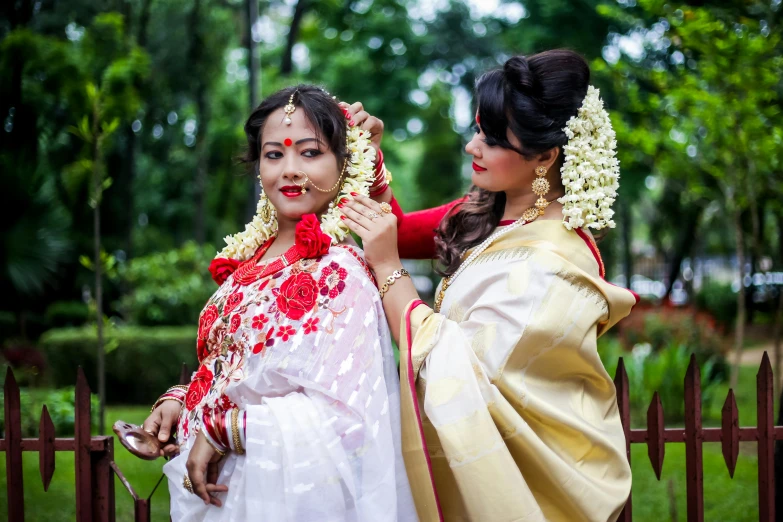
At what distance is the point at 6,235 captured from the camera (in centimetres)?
952

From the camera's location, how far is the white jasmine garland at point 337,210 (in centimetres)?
246

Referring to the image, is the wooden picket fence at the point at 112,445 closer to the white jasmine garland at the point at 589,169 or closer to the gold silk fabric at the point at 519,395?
the gold silk fabric at the point at 519,395

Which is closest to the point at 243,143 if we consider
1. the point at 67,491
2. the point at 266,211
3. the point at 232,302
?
the point at 266,211

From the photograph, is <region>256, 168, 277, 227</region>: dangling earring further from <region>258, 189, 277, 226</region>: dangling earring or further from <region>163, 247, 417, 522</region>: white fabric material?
<region>163, 247, 417, 522</region>: white fabric material

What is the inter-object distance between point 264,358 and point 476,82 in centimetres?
119

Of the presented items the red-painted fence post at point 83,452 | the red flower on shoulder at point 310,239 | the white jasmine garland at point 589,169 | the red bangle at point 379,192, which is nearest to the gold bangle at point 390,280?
the red flower on shoulder at point 310,239

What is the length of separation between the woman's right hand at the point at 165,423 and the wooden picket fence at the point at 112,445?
42 centimetres

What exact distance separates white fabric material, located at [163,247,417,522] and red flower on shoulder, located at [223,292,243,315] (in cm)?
20

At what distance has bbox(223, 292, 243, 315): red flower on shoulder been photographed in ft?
7.91

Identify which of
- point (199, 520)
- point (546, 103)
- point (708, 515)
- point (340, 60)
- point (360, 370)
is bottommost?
point (708, 515)

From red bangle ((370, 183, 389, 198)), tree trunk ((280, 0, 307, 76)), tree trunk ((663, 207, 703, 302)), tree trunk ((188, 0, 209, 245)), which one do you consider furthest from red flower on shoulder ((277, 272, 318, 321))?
tree trunk ((663, 207, 703, 302))

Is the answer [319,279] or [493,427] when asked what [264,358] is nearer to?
[319,279]

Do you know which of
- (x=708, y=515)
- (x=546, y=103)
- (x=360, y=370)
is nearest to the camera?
(x=360, y=370)

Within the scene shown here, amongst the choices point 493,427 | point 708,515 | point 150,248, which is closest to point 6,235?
point 708,515
